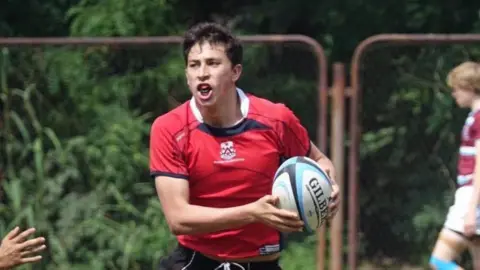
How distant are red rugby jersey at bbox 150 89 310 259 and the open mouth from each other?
0.63 ft

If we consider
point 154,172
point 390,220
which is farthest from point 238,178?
point 390,220

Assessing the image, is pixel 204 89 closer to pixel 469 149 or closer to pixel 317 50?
pixel 469 149

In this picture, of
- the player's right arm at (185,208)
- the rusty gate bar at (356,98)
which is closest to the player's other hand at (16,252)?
the player's right arm at (185,208)

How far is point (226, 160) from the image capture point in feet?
16.2

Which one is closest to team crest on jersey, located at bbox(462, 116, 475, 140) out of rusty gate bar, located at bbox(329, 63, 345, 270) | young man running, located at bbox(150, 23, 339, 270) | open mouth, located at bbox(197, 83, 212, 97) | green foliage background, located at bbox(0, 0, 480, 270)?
green foliage background, located at bbox(0, 0, 480, 270)

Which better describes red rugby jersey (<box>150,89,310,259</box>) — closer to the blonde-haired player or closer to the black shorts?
the black shorts

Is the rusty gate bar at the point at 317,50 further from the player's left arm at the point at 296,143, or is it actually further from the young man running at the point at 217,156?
the young man running at the point at 217,156

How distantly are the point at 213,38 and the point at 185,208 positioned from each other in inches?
28.7

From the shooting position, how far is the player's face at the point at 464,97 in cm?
682

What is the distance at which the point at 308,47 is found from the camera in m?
7.48

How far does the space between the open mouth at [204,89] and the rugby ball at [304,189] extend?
44 centimetres

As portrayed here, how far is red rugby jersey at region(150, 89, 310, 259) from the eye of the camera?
16.2 feet

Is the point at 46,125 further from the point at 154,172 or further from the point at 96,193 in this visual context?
the point at 154,172

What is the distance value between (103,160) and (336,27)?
2507mm
